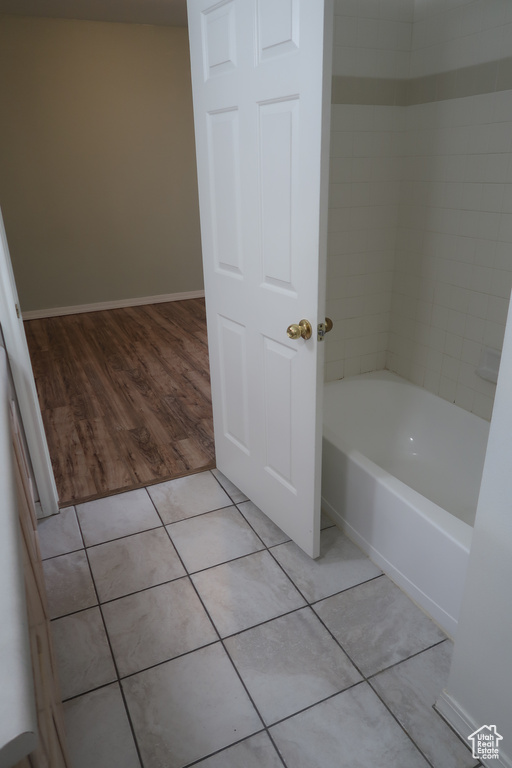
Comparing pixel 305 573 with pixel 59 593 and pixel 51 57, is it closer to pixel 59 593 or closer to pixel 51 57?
pixel 59 593

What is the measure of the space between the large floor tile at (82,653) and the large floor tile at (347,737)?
0.54 m

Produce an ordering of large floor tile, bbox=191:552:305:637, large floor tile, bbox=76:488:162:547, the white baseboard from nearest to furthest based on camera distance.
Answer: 1. large floor tile, bbox=191:552:305:637
2. large floor tile, bbox=76:488:162:547
3. the white baseboard

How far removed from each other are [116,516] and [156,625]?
64 centimetres

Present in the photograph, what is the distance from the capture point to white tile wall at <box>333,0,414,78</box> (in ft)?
6.90

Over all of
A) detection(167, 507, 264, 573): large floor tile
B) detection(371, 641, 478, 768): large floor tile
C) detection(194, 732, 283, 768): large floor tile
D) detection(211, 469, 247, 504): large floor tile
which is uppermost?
detection(211, 469, 247, 504): large floor tile

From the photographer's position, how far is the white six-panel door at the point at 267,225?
4.94ft

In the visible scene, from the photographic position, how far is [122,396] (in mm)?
3484

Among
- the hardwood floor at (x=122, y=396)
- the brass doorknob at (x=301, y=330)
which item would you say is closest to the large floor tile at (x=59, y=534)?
the hardwood floor at (x=122, y=396)

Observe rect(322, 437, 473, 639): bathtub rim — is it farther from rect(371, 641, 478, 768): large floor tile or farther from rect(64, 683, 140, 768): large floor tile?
rect(64, 683, 140, 768): large floor tile


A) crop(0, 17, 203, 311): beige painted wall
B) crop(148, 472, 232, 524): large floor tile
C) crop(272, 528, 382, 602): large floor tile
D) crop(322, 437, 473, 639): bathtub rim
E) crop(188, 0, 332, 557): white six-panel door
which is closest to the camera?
crop(188, 0, 332, 557): white six-panel door

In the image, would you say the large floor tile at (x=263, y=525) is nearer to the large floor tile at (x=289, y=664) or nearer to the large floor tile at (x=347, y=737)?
the large floor tile at (x=289, y=664)

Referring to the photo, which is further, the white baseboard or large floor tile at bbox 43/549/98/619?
the white baseboard

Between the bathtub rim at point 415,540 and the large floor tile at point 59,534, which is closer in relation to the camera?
the bathtub rim at point 415,540

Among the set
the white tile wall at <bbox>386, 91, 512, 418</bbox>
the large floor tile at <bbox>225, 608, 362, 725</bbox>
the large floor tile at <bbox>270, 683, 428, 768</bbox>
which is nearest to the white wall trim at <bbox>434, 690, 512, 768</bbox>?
the large floor tile at <bbox>270, 683, 428, 768</bbox>
